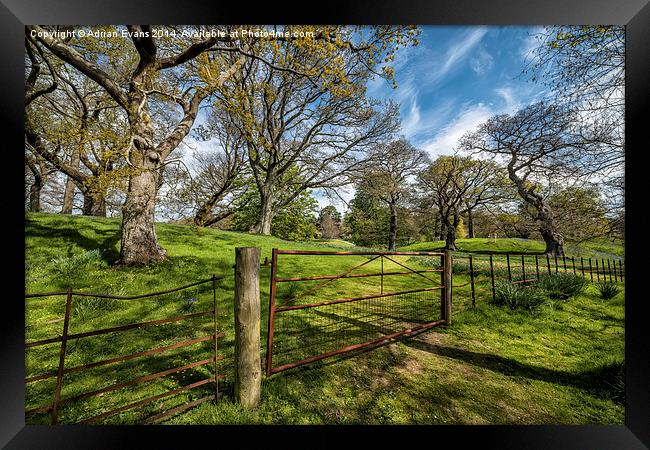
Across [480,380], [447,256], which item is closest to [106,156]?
[447,256]

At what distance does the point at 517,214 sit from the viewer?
12.0 metres

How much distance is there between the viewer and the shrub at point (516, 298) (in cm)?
446

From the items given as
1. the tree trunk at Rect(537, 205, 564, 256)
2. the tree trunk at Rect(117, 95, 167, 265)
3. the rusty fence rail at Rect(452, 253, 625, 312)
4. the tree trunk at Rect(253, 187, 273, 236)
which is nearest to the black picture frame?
the rusty fence rail at Rect(452, 253, 625, 312)

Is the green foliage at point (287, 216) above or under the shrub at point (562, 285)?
above

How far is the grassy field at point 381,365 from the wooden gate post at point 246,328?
0.64 feet

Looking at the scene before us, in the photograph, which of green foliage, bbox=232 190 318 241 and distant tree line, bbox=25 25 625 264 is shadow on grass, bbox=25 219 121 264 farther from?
green foliage, bbox=232 190 318 241

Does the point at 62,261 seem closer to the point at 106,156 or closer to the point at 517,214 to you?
the point at 106,156

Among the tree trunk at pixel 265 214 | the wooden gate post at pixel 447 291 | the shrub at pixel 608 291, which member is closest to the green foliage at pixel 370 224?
the tree trunk at pixel 265 214

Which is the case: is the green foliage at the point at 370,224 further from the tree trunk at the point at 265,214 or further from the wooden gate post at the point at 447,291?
the wooden gate post at the point at 447,291

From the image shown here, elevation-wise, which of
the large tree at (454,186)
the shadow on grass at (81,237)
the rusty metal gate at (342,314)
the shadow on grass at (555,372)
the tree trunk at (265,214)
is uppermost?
the large tree at (454,186)

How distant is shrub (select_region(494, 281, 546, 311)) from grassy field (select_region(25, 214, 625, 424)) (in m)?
0.21

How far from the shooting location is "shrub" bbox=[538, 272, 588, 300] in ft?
16.8

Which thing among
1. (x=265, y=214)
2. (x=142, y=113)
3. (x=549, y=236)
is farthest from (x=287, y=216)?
→ (x=549, y=236)
